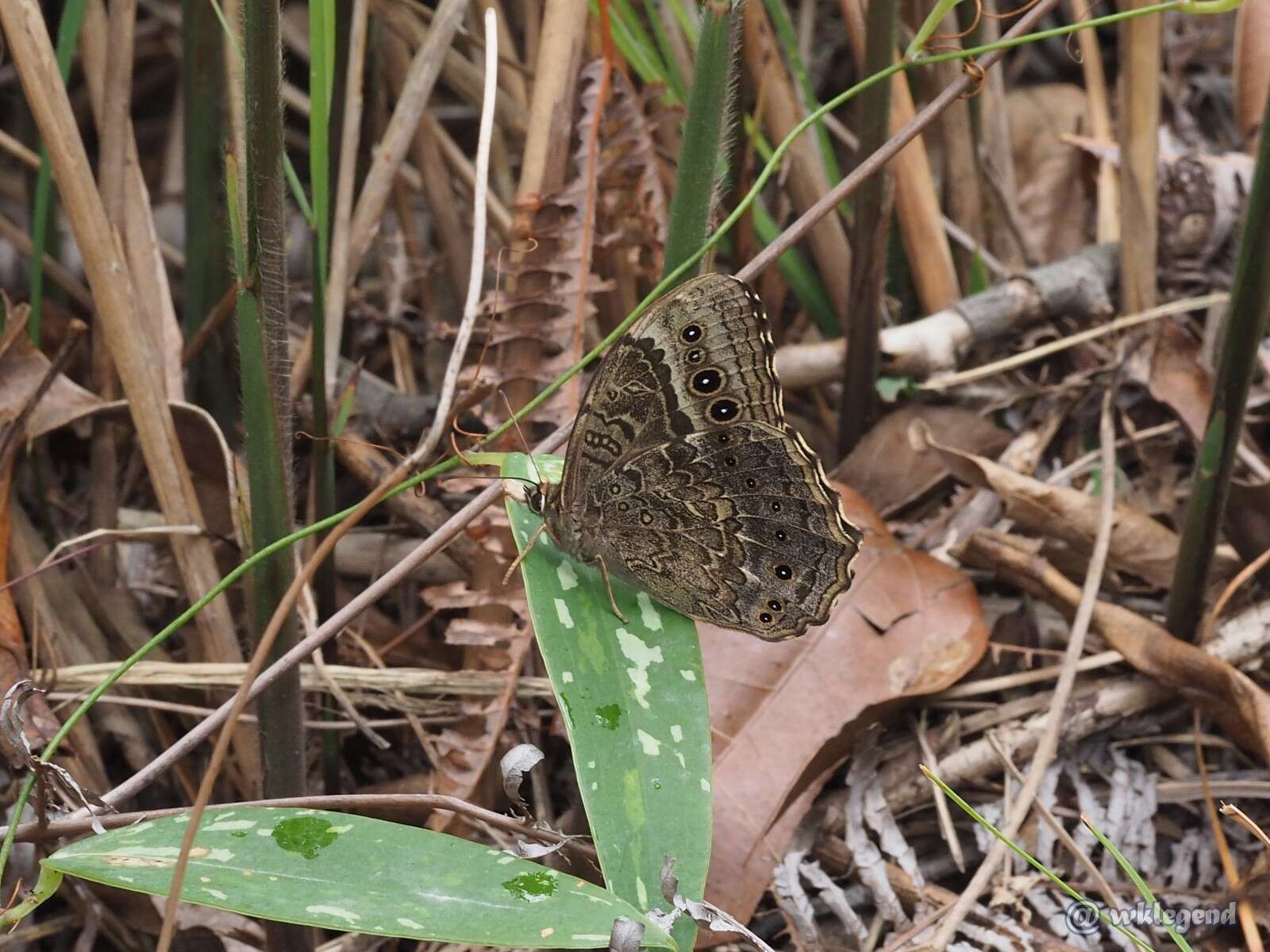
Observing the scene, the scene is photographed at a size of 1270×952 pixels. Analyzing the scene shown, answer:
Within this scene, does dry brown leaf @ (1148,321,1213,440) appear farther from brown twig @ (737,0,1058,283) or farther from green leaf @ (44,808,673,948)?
green leaf @ (44,808,673,948)

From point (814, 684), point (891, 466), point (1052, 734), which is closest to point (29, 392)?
point (814, 684)

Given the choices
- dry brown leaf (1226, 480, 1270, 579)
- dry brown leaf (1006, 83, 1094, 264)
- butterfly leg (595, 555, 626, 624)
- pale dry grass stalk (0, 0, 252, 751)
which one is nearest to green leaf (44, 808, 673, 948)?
butterfly leg (595, 555, 626, 624)

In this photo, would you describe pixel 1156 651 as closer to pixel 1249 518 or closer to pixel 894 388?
pixel 1249 518

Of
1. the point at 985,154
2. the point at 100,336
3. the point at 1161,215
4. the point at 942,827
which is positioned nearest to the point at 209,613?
the point at 100,336

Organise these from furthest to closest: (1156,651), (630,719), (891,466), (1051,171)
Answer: (1051,171), (891,466), (1156,651), (630,719)

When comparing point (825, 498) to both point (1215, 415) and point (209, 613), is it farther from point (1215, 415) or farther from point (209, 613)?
point (209, 613)

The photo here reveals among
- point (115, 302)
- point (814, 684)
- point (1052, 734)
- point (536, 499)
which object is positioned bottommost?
point (1052, 734)
